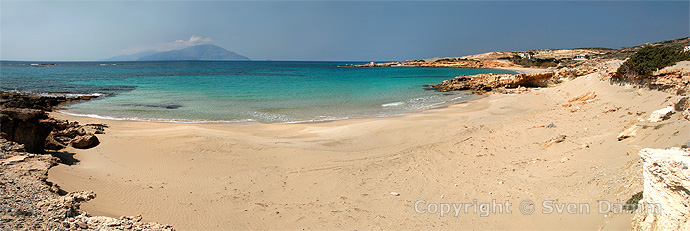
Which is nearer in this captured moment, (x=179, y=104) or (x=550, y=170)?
(x=550, y=170)

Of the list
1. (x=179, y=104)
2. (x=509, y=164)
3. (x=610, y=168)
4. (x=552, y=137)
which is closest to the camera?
(x=610, y=168)

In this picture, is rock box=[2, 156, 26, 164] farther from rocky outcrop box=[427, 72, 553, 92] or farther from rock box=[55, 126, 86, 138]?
rocky outcrop box=[427, 72, 553, 92]

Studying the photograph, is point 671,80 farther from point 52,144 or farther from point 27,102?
point 27,102

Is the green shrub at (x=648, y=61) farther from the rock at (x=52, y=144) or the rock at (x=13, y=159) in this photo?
the rock at (x=52, y=144)

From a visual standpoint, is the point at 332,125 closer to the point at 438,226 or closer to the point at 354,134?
the point at 354,134

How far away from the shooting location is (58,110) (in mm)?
18750

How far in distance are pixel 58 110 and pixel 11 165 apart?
17.6m

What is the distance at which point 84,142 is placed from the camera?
928 cm

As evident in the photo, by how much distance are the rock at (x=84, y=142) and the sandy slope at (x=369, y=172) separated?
1.16 feet

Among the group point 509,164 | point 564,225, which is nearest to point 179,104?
point 509,164

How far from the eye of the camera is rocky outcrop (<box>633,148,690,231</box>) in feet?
9.81

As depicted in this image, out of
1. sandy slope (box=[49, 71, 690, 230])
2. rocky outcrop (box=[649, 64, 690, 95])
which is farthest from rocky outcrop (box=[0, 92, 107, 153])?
rocky outcrop (box=[649, 64, 690, 95])

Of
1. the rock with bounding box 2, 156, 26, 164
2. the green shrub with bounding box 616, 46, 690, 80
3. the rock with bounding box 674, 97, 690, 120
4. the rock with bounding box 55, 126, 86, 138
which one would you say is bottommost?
the rock with bounding box 55, 126, 86, 138

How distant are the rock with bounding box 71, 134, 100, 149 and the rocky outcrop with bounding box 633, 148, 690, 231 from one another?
1255 centimetres
